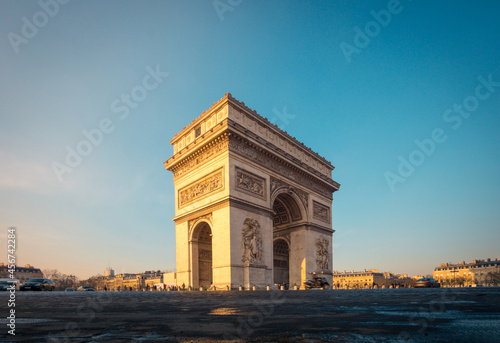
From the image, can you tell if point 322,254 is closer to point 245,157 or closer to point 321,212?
point 321,212

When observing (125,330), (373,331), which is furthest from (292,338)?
(125,330)

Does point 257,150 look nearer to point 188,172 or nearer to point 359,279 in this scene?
point 188,172

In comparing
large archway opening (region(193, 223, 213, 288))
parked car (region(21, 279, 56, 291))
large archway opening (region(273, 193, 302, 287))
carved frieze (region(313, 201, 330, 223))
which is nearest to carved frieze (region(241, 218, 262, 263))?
large archway opening (region(193, 223, 213, 288))

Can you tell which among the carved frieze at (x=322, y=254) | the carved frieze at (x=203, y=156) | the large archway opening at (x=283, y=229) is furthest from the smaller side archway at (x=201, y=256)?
the carved frieze at (x=322, y=254)

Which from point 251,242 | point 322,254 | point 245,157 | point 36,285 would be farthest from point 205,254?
point 36,285

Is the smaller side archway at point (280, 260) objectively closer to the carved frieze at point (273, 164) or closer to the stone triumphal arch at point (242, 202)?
the stone triumphal arch at point (242, 202)

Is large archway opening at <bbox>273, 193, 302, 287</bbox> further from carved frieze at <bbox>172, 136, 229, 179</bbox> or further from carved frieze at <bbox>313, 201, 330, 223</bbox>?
carved frieze at <bbox>172, 136, 229, 179</bbox>
